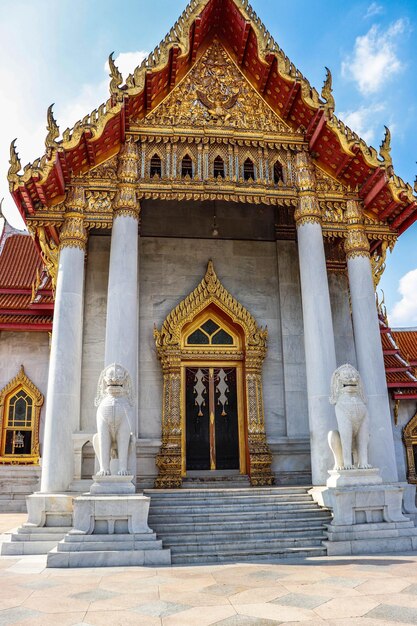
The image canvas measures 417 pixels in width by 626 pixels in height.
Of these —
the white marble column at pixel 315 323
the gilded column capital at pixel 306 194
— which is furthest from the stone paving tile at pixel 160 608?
the gilded column capital at pixel 306 194

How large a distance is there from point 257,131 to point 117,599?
8895 mm

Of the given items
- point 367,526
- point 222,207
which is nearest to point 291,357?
point 222,207

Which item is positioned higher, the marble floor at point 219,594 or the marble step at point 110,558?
the marble step at point 110,558

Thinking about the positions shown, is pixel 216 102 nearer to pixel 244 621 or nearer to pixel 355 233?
pixel 355 233

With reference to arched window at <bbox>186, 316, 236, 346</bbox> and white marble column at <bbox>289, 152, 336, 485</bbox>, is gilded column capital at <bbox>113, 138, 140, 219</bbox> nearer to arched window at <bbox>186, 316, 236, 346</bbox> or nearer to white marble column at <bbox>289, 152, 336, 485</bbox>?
arched window at <bbox>186, 316, 236, 346</bbox>

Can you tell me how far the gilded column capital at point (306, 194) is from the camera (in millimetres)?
10523

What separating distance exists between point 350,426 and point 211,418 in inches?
158

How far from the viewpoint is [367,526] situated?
7.49 m

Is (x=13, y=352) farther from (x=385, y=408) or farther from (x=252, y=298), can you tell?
(x=385, y=408)

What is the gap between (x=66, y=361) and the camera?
29.6 ft

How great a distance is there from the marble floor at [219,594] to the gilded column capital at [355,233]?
5803 millimetres

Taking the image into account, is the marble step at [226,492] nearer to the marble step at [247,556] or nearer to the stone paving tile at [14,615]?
the marble step at [247,556]

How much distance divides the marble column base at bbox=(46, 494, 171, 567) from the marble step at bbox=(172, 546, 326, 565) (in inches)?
9.4

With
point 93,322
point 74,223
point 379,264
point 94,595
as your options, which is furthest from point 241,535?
point 379,264
